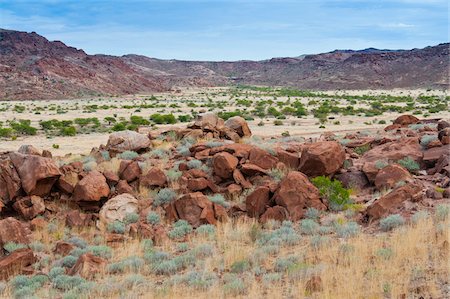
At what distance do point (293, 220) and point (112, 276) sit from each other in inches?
164

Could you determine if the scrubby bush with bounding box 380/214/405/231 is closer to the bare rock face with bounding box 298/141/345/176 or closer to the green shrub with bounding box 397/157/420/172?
the bare rock face with bounding box 298/141/345/176

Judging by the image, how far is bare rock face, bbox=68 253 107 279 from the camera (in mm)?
8555

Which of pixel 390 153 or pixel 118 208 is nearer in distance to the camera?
pixel 118 208

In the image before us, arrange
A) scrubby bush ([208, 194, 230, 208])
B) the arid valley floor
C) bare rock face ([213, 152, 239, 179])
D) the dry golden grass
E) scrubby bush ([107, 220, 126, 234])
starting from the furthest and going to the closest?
1. bare rock face ([213, 152, 239, 179])
2. scrubby bush ([208, 194, 230, 208])
3. scrubby bush ([107, 220, 126, 234])
4. the arid valley floor
5. the dry golden grass

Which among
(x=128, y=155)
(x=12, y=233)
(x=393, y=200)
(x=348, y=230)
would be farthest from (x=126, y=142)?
(x=393, y=200)

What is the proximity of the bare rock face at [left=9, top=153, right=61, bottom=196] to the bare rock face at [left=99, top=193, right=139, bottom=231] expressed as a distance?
5.70 feet

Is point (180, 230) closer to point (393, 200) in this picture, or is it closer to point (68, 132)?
point (393, 200)

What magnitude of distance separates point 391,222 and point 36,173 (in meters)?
Result: 8.60

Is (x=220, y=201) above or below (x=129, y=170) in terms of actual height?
below

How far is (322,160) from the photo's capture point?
12.4 meters

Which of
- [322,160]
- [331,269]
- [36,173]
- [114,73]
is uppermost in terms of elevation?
[114,73]

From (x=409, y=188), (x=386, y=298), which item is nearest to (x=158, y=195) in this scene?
(x=409, y=188)

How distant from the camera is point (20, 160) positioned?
12898mm

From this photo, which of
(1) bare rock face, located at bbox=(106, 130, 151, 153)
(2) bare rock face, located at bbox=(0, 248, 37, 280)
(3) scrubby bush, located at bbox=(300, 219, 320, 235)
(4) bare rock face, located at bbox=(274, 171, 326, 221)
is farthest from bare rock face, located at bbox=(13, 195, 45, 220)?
(3) scrubby bush, located at bbox=(300, 219, 320, 235)
